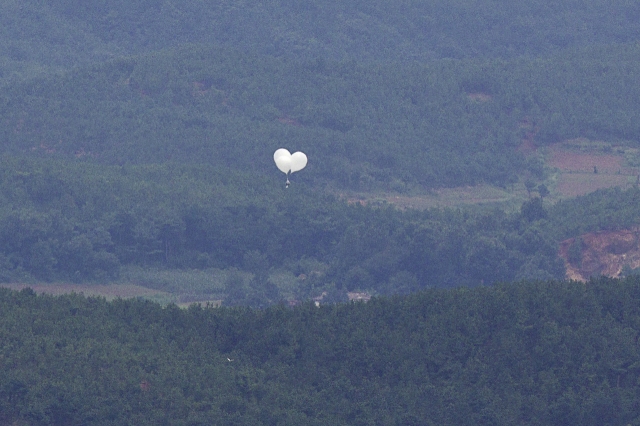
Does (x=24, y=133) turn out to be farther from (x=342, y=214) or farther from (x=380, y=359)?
(x=380, y=359)

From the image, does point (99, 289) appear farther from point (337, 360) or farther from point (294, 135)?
point (294, 135)

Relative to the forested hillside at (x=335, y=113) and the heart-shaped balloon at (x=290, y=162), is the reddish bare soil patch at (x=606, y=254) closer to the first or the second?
the heart-shaped balloon at (x=290, y=162)

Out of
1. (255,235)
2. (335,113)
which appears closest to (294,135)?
(335,113)

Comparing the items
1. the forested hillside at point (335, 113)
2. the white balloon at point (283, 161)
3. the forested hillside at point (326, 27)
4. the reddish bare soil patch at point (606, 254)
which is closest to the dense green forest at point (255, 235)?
the reddish bare soil patch at point (606, 254)

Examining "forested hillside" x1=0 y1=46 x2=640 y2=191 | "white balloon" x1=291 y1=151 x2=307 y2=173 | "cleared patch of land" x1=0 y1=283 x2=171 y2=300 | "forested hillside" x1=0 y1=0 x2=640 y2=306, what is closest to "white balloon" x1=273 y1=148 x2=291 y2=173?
"white balloon" x1=291 y1=151 x2=307 y2=173

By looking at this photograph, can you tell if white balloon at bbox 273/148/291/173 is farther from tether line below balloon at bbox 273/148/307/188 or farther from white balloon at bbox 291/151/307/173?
white balloon at bbox 291/151/307/173

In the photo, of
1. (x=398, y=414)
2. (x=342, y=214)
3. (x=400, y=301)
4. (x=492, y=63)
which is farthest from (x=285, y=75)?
(x=398, y=414)

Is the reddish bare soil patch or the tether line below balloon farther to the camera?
the tether line below balloon
